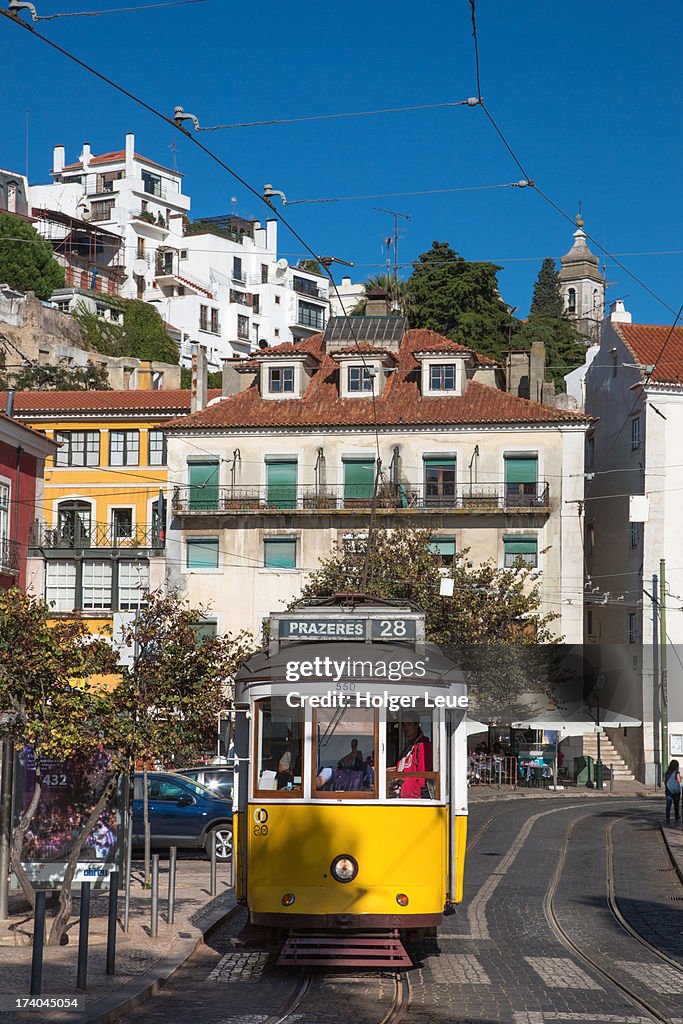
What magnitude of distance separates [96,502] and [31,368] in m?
28.7

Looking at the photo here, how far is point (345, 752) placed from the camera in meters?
13.0

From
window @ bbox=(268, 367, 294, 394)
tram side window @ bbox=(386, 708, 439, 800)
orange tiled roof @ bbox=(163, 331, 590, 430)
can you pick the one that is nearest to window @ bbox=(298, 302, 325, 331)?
orange tiled roof @ bbox=(163, 331, 590, 430)

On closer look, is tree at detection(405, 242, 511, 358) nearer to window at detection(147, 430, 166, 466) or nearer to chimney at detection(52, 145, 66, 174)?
window at detection(147, 430, 166, 466)

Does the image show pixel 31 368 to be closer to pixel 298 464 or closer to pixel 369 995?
pixel 298 464

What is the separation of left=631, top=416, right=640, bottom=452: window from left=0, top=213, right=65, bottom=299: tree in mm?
52146

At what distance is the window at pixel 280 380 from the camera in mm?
51875

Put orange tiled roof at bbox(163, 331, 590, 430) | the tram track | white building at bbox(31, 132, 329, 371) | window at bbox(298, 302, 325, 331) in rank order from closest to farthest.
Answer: the tram track < orange tiled roof at bbox(163, 331, 590, 430) < white building at bbox(31, 132, 329, 371) < window at bbox(298, 302, 325, 331)

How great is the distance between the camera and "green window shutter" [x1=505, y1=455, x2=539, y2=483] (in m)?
48.0

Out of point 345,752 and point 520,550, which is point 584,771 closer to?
point 520,550

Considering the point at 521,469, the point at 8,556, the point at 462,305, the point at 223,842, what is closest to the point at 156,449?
the point at 521,469

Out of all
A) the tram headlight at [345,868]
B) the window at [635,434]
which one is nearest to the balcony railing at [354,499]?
the window at [635,434]

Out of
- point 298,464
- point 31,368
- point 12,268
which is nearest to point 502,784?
point 298,464

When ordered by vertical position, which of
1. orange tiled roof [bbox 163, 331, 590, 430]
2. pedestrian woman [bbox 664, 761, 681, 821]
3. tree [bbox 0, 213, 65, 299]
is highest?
tree [bbox 0, 213, 65, 299]

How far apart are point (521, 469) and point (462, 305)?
28.0 meters
